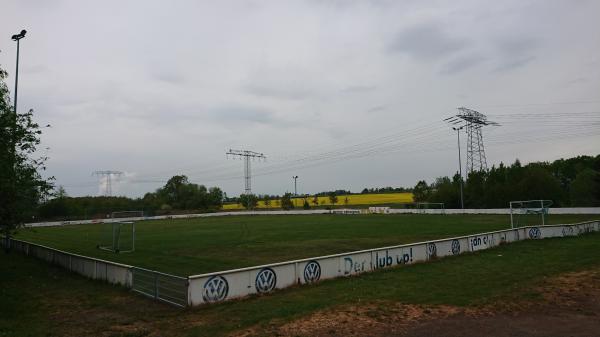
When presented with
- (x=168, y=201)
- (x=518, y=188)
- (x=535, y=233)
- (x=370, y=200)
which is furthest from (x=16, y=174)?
(x=168, y=201)

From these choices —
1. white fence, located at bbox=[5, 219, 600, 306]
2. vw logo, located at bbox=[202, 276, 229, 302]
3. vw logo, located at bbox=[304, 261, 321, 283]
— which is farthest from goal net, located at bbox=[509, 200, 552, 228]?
vw logo, located at bbox=[202, 276, 229, 302]

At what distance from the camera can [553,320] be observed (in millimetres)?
10164

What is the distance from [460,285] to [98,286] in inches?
510

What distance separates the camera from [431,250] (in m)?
20.1

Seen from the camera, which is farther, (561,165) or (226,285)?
(561,165)

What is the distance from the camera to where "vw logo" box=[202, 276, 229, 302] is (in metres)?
12.7

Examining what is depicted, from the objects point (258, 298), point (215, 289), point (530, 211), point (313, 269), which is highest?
point (530, 211)

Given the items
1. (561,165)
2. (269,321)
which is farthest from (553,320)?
(561,165)

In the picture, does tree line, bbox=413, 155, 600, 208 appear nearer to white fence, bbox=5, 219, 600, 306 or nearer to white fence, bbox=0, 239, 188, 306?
white fence, bbox=5, 219, 600, 306

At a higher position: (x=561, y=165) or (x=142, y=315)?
(x=561, y=165)

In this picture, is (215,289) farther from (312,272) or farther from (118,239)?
(118,239)

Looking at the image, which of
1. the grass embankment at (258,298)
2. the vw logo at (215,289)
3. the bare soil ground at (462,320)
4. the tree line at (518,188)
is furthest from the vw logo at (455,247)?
the tree line at (518,188)

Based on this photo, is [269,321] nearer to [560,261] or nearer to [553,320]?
[553,320]

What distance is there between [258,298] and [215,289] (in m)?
1.39
